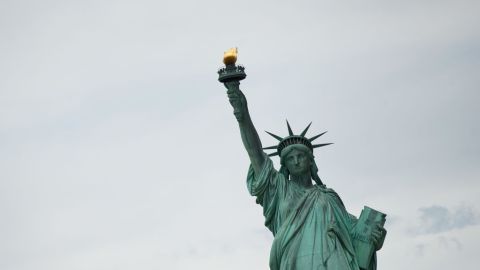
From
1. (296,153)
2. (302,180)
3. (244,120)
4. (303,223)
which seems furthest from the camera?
(302,180)

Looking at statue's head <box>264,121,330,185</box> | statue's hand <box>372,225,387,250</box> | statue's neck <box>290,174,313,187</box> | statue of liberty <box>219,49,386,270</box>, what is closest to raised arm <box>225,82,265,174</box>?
statue of liberty <box>219,49,386,270</box>

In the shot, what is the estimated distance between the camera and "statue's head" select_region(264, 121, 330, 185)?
1087 inches

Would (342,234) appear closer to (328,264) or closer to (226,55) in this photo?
(328,264)

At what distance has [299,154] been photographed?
27.6 meters

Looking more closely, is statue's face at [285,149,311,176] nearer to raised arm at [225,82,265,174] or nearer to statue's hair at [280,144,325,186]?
statue's hair at [280,144,325,186]

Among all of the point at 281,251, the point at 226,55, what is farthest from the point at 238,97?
the point at 281,251

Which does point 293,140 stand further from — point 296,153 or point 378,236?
point 378,236

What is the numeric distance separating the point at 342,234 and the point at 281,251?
1.13 m

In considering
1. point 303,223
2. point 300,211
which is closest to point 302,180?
point 300,211

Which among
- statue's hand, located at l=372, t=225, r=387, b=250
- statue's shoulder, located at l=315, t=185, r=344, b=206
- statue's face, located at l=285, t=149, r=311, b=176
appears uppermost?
statue's face, located at l=285, t=149, r=311, b=176

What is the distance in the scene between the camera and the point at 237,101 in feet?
90.0

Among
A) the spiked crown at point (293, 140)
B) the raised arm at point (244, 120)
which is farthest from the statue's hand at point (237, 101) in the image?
the spiked crown at point (293, 140)

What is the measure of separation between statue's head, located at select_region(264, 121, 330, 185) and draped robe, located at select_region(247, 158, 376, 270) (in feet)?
0.82

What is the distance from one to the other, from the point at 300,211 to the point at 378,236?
→ 145 cm
